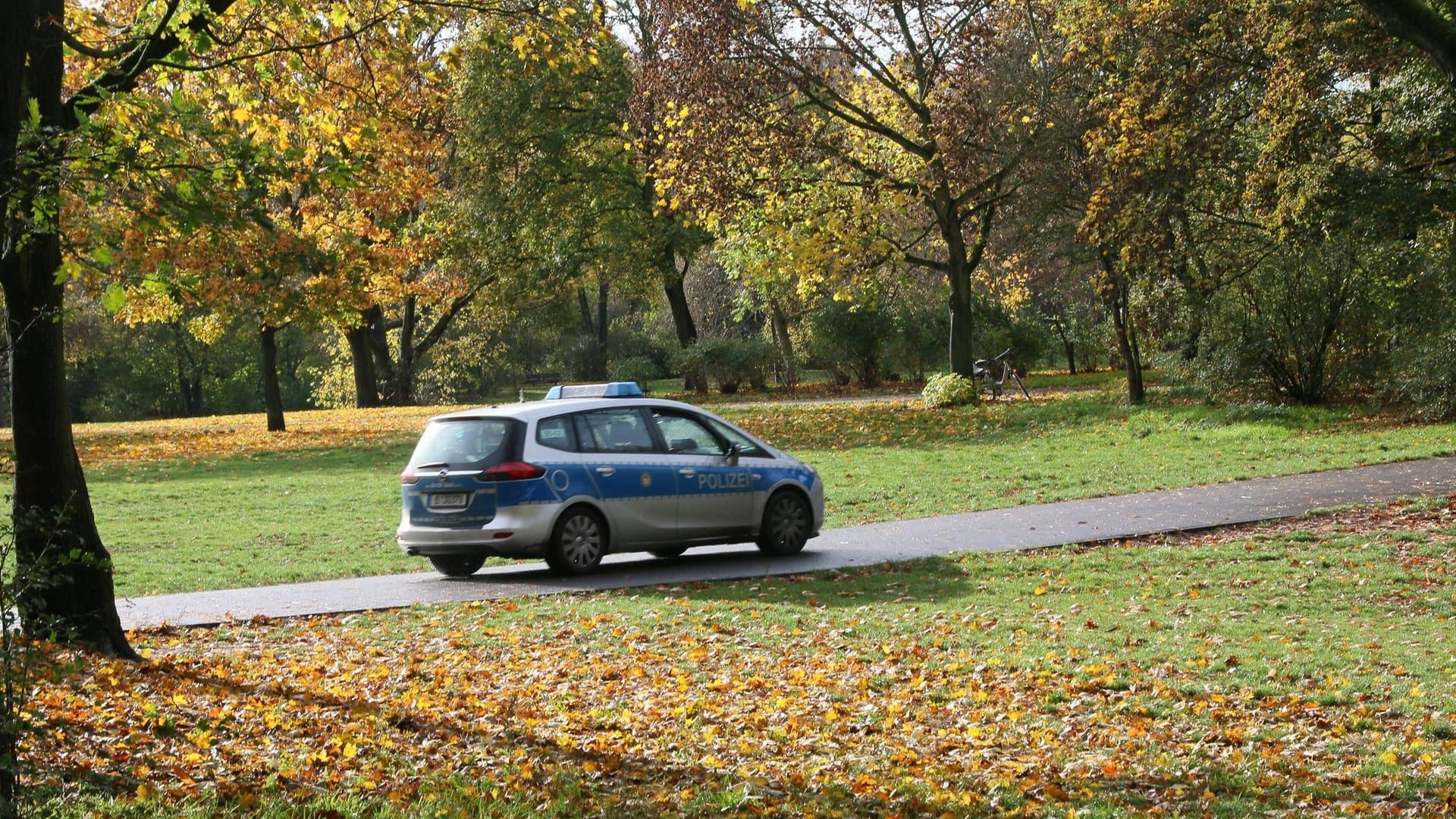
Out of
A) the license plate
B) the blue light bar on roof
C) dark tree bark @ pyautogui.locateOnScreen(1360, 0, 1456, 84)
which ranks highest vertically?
dark tree bark @ pyautogui.locateOnScreen(1360, 0, 1456, 84)

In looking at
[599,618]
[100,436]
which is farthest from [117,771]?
[100,436]

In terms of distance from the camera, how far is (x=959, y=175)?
30.5 m

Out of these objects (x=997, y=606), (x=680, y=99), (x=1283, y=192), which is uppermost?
(x=680, y=99)

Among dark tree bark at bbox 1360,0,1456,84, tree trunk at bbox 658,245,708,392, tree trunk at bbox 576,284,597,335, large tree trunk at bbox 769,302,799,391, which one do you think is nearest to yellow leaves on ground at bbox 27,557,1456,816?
dark tree bark at bbox 1360,0,1456,84

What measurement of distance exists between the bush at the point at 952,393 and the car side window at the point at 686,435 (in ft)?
60.5

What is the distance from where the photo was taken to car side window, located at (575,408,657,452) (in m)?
13.7

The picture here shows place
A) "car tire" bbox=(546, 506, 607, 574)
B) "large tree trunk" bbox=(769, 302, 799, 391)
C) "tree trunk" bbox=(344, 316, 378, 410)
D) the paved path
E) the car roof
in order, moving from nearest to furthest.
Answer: the paved path < "car tire" bbox=(546, 506, 607, 574) < the car roof < "large tree trunk" bbox=(769, 302, 799, 391) < "tree trunk" bbox=(344, 316, 378, 410)

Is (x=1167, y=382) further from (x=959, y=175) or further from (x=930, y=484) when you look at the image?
(x=930, y=484)

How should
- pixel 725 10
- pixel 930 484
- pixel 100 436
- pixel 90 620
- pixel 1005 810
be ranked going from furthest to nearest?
pixel 100 436
pixel 725 10
pixel 930 484
pixel 90 620
pixel 1005 810

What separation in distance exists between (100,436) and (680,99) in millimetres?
17711

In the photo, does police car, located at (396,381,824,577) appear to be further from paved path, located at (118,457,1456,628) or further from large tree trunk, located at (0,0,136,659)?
large tree trunk, located at (0,0,136,659)

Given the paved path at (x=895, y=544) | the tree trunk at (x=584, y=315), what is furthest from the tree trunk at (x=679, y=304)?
the paved path at (x=895, y=544)

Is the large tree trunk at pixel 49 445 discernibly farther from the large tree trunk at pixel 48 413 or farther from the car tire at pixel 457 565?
the car tire at pixel 457 565

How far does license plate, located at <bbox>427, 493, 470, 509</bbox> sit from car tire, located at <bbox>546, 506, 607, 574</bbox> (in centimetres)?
87
